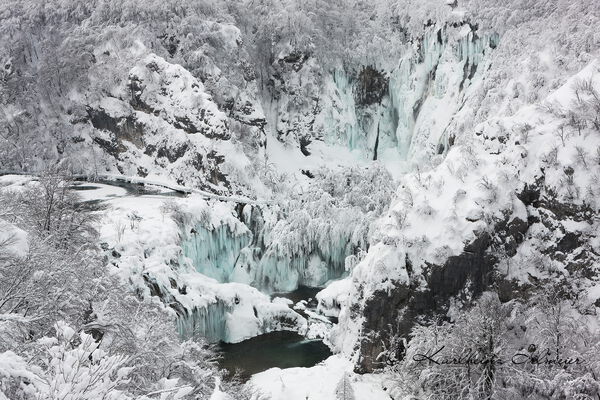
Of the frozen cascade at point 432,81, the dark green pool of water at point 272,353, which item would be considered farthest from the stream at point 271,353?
the frozen cascade at point 432,81

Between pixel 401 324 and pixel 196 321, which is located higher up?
pixel 401 324

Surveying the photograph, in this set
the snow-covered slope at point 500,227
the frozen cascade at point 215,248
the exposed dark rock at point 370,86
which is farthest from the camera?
the exposed dark rock at point 370,86

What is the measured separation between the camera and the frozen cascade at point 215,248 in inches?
1346

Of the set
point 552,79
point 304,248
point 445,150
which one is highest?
point 552,79

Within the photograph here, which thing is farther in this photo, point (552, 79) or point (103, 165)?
point (103, 165)

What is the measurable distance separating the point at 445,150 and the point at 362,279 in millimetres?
21025

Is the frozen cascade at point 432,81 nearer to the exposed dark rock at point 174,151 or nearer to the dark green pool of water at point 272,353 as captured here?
the exposed dark rock at point 174,151

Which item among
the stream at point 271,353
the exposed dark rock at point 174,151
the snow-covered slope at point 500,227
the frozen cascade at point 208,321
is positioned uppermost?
the snow-covered slope at point 500,227

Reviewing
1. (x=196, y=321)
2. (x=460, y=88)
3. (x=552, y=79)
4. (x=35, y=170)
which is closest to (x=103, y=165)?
(x=35, y=170)

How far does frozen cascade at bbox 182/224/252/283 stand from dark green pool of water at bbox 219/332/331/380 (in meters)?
7.14

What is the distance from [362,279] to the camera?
78.7 ft

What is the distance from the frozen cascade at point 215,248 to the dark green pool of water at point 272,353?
7145mm

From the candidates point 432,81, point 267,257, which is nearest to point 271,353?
point 267,257

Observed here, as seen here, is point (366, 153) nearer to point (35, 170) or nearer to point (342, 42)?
point (342, 42)
